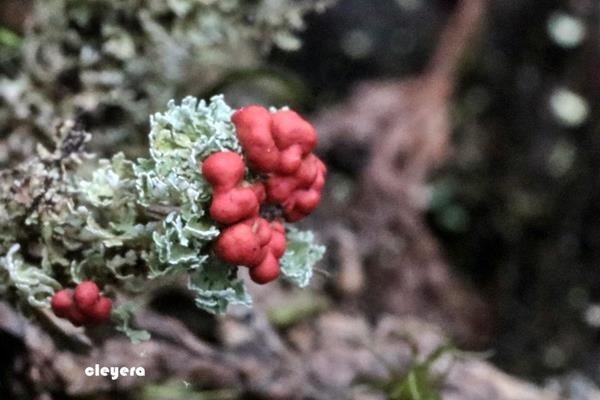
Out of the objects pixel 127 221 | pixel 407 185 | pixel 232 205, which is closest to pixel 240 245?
pixel 232 205

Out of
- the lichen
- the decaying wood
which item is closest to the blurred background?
the decaying wood

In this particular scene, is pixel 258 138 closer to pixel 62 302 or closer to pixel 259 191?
pixel 259 191

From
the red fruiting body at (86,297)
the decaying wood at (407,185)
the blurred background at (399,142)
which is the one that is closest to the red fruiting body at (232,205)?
the red fruiting body at (86,297)

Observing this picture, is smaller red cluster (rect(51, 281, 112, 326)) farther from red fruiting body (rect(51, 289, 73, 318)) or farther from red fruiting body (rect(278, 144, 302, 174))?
red fruiting body (rect(278, 144, 302, 174))

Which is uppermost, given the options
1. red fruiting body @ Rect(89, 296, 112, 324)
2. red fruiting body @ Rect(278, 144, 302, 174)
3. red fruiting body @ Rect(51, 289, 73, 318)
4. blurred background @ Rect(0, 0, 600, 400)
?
blurred background @ Rect(0, 0, 600, 400)

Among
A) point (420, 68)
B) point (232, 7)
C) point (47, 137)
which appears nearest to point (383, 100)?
point (420, 68)

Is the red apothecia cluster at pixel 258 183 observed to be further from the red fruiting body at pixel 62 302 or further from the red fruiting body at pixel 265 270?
the red fruiting body at pixel 62 302
